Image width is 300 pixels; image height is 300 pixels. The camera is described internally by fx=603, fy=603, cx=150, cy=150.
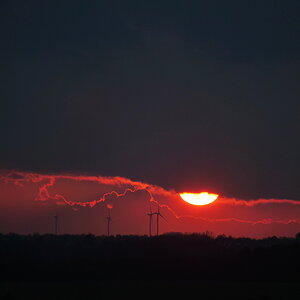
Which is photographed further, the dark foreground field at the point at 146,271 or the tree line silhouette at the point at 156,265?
the tree line silhouette at the point at 156,265

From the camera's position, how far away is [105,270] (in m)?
140

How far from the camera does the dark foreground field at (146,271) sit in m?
99.8

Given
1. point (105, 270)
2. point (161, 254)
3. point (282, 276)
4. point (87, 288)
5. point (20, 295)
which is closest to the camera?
point (20, 295)

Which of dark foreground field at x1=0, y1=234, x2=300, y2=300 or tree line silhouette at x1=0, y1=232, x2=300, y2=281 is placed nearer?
dark foreground field at x1=0, y1=234, x2=300, y2=300

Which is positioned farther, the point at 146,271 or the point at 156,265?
the point at 156,265

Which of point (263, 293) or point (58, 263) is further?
point (58, 263)

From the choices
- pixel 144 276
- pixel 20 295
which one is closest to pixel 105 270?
pixel 144 276

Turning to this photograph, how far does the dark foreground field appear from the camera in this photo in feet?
327

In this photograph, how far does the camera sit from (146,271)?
139000 millimetres

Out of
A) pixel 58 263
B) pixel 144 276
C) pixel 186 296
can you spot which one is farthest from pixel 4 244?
pixel 186 296

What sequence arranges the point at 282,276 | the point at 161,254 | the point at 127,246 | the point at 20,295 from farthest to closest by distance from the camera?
1. the point at 127,246
2. the point at 161,254
3. the point at 282,276
4. the point at 20,295

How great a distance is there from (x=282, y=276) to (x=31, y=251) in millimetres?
78010

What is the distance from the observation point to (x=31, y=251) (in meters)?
176

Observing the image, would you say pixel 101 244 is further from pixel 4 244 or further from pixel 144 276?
pixel 144 276
